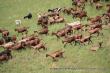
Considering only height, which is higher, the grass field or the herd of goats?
the herd of goats

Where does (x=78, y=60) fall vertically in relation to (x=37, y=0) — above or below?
below

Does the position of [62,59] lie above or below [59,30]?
below

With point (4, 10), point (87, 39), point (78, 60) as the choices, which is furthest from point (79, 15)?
point (4, 10)

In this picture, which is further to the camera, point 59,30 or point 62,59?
point 59,30

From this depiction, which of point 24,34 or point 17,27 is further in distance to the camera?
point 17,27

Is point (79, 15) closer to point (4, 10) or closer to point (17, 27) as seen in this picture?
point (17, 27)

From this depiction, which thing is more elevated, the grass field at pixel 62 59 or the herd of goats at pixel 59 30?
the herd of goats at pixel 59 30

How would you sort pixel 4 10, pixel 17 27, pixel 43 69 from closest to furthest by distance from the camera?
pixel 43 69, pixel 17 27, pixel 4 10

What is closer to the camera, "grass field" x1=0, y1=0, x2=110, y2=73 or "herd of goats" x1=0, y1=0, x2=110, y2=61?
"grass field" x1=0, y1=0, x2=110, y2=73
